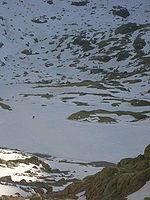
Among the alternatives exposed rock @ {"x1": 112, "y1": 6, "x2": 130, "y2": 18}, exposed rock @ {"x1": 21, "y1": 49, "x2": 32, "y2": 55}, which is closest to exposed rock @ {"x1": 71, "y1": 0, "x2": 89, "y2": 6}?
exposed rock @ {"x1": 112, "y1": 6, "x2": 130, "y2": 18}

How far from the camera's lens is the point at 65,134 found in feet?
122

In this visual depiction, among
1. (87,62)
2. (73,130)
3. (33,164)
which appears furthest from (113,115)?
(87,62)

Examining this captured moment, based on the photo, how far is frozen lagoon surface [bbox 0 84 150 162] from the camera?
32438 millimetres

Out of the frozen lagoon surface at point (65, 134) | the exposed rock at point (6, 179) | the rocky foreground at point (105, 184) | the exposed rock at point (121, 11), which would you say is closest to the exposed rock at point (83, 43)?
the exposed rock at point (121, 11)

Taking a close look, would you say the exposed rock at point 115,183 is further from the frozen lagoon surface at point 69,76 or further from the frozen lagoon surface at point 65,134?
the frozen lagoon surface at point 69,76

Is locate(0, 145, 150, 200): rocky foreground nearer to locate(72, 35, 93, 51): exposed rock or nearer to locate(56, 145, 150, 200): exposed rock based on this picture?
locate(56, 145, 150, 200): exposed rock

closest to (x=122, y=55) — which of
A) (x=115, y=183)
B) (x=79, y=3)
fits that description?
(x=79, y=3)

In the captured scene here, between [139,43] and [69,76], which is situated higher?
[139,43]

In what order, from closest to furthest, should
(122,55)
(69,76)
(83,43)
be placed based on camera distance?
(69,76) → (122,55) → (83,43)

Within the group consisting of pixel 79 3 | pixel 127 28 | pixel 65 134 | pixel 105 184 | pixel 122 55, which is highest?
pixel 79 3

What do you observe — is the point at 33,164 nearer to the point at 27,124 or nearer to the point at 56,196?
the point at 56,196

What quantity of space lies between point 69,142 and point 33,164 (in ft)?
30.4

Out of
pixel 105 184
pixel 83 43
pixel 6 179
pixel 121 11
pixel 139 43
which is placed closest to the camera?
pixel 105 184

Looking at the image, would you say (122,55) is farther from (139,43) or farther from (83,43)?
(83,43)
